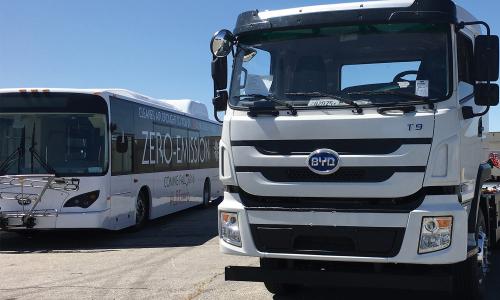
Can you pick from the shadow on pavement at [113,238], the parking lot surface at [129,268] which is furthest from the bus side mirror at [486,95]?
the shadow on pavement at [113,238]

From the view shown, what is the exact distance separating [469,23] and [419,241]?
2.10 metres

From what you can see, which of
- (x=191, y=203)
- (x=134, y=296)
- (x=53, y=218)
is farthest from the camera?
(x=191, y=203)

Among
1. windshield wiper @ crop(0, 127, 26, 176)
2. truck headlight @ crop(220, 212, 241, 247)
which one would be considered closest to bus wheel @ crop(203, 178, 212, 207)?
windshield wiper @ crop(0, 127, 26, 176)

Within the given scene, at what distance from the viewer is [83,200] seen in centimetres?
1061

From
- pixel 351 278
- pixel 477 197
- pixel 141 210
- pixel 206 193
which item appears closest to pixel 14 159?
pixel 141 210

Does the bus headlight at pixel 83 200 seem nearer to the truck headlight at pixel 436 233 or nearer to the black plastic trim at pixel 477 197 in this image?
the black plastic trim at pixel 477 197

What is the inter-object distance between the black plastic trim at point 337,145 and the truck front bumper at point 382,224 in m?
0.52

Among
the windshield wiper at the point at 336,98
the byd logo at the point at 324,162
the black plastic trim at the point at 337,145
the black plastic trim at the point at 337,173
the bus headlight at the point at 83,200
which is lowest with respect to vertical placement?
the bus headlight at the point at 83,200

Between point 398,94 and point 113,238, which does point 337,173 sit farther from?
point 113,238

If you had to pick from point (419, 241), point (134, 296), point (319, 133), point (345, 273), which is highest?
point (319, 133)

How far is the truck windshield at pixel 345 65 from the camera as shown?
5.38m

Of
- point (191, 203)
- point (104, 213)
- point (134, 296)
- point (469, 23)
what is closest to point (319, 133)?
point (469, 23)

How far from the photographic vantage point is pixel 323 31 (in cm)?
576

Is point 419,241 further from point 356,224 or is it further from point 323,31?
point 323,31
